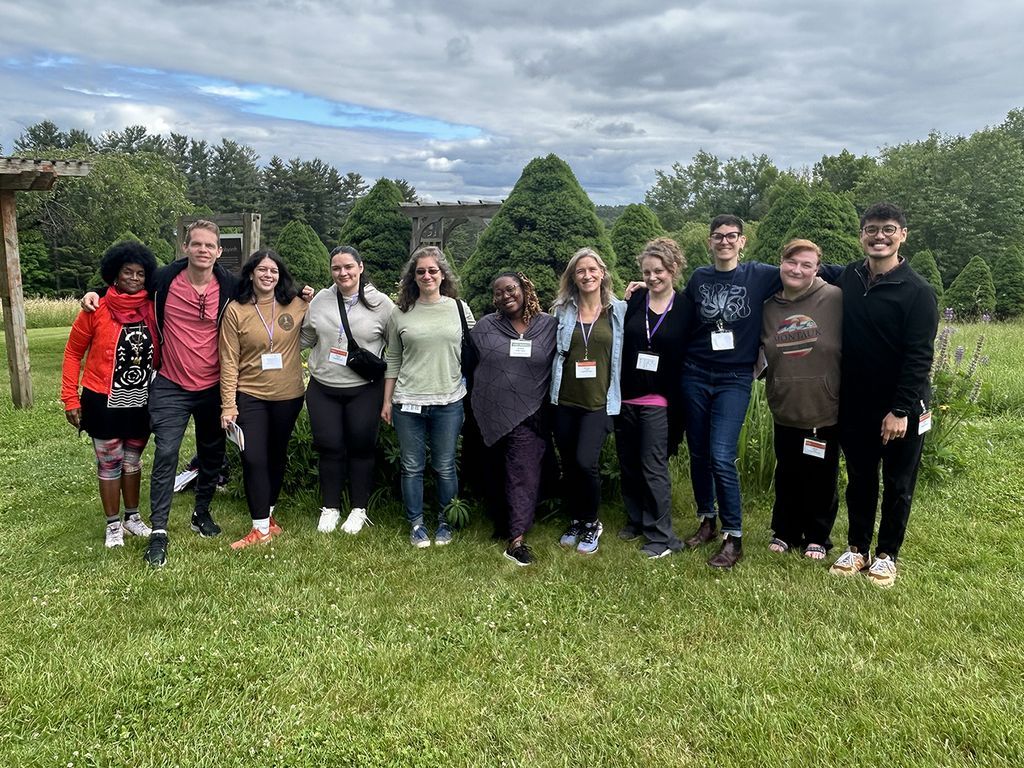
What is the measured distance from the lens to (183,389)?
3.89m

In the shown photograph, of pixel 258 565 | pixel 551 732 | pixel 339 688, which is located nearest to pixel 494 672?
pixel 551 732

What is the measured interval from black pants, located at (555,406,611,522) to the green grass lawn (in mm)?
353

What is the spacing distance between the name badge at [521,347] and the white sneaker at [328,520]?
1675 millimetres

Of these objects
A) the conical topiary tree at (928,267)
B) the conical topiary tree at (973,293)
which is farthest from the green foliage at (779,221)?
the conical topiary tree at (928,267)

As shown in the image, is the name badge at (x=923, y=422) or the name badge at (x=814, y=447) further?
the name badge at (x=814, y=447)

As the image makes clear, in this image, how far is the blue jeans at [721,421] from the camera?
3734mm

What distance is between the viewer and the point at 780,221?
15188mm

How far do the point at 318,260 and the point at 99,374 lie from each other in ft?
47.3

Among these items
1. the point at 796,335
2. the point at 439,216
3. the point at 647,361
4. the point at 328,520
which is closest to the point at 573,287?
the point at 647,361

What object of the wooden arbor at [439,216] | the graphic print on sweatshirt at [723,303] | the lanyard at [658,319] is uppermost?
the wooden arbor at [439,216]

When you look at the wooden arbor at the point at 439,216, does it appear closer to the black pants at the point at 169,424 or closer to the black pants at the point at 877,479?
the black pants at the point at 169,424

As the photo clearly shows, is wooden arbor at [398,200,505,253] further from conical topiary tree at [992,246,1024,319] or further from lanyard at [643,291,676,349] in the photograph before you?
conical topiary tree at [992,246,1024,319]

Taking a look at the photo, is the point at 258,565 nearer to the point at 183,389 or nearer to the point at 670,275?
the point at 183,389

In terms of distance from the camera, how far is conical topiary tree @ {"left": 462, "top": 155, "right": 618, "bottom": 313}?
7.82m
